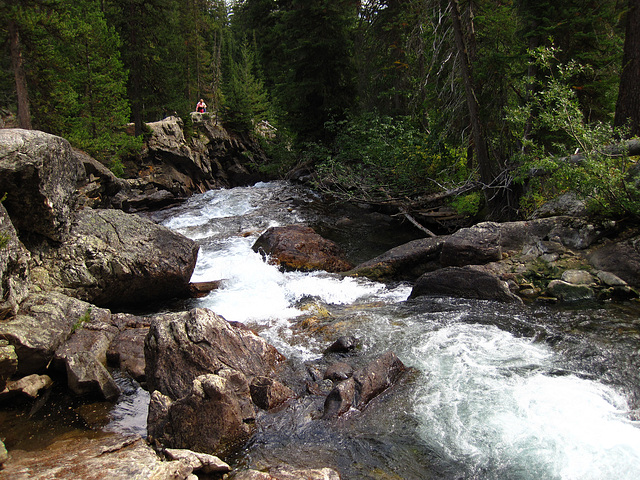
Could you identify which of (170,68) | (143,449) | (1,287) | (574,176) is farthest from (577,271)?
(170,68)

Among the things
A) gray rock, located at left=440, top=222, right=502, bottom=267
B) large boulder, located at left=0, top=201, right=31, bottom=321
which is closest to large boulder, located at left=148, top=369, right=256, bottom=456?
large boulder, located at left=0, top=201, right=31, bottom=321

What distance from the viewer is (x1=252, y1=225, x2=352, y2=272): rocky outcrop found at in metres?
12.0

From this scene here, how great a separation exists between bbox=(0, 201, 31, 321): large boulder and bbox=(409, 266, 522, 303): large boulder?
7.39 metres

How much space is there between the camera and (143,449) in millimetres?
4379

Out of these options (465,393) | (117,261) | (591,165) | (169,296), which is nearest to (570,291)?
(591,165)

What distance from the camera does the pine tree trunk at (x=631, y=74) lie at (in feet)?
36.6

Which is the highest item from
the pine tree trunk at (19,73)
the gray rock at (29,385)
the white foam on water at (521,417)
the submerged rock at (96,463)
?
the pine tree trunk at (19,73)

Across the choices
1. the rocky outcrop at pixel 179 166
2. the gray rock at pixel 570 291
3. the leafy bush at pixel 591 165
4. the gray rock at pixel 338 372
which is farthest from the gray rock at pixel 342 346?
the rocky outcrop at pixel 179 166

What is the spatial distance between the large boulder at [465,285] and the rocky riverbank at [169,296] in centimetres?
3

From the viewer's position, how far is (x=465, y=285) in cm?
899

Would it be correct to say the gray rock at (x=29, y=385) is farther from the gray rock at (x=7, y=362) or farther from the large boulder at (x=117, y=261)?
the large boulder at (x=117, y=261)

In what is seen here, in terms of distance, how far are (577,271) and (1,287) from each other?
10.3 m

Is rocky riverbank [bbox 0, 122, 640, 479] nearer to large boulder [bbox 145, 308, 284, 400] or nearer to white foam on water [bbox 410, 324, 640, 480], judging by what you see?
large boulder [bbox 145, 308, 284, 400]

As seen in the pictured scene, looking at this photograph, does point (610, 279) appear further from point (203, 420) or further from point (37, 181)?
point (37, 181)
